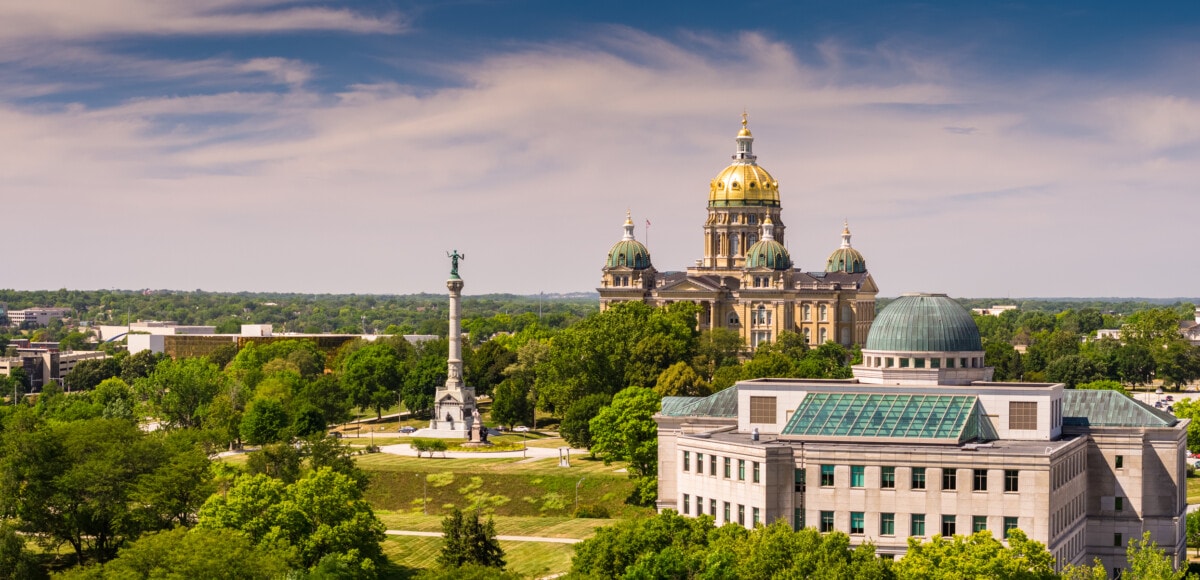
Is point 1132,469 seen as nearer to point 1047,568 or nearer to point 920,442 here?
point 920,442

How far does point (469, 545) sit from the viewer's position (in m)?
95.8

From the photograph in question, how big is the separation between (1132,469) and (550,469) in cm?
5239

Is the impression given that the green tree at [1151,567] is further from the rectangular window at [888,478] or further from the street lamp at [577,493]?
the street lamp at [577,493]

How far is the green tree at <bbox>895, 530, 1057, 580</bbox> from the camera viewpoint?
264ft

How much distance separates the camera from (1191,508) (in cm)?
12331

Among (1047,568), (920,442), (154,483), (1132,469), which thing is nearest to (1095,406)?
(1132,469)

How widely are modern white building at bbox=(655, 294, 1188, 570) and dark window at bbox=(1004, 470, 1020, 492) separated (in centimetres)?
6

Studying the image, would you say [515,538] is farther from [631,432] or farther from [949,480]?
[949,480]

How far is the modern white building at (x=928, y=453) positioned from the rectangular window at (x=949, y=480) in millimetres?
84

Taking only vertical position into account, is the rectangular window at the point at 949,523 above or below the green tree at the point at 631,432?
below

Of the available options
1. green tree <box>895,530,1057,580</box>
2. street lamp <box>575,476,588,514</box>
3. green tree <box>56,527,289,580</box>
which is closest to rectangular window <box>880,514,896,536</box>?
green tree <box>895,530,1057,580</box>

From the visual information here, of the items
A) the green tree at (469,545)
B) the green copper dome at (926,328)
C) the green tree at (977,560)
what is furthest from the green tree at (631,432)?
the green tree at (977,560)

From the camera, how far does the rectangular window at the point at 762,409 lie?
357ft

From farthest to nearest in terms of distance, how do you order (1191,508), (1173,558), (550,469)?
1. (550,469)
2. (1191,508)
3. (1173,558)
